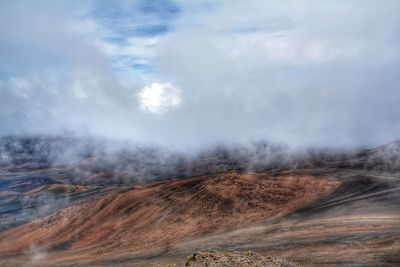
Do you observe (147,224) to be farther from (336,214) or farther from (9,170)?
(9,170)

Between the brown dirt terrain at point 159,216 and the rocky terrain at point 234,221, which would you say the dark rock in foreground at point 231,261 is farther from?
the brown dirt terrain at point 159,216

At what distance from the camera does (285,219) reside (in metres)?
39.5

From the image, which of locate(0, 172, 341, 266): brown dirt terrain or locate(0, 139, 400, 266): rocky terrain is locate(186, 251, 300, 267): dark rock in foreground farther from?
locate(0, 172, 341, 266): brown dirt terrain

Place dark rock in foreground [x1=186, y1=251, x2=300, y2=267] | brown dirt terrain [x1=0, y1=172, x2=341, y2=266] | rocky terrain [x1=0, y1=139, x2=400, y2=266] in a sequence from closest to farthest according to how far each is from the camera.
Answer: dark rock in foreground [x1=186, y1=251, x2=300, y2=267] → rocky terrain [x1=0, y1=139, x2=400, y2=266] → brown dirt terrain [x1=0, y1=172, x2=341, y2=266]

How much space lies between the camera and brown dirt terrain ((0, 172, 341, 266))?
40.9 m

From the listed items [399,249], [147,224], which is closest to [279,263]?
[399,249]

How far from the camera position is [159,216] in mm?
47000

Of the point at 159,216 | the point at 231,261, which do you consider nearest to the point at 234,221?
the point at 159,216

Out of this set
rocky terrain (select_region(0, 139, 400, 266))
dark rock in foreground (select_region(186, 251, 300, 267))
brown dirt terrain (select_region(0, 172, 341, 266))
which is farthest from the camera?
brown dirt terrain (select_region(0, 172, 341, 266))

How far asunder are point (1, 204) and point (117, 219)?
41.9m

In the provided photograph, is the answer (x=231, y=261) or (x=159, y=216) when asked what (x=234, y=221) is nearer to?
(x=159, y=216)

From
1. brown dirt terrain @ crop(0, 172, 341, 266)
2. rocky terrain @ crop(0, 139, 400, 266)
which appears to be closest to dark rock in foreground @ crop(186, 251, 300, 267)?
rocky terrain @ crop(0, 139, 400, 266)

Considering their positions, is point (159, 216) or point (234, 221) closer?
point (234, 221)

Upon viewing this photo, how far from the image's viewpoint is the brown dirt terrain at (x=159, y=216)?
40.9 meters
